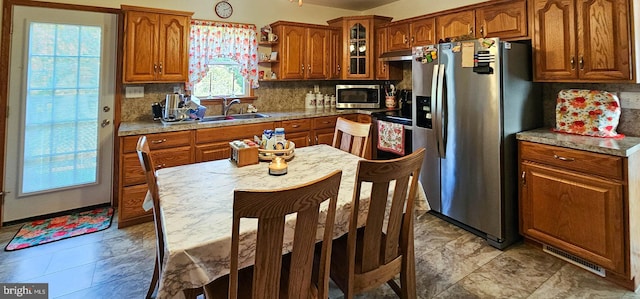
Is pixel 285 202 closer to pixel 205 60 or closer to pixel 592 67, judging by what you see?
pixel 592 67

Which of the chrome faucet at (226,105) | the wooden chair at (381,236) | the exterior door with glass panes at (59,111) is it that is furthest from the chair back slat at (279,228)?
the exterior door with glass panes at (59,111)

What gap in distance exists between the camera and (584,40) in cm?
231

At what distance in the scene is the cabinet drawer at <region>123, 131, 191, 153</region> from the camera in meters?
2.90

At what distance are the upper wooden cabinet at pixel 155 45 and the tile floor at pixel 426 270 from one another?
1539 mm

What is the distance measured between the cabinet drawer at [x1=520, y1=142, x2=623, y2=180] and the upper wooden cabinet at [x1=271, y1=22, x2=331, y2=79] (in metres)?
2.58

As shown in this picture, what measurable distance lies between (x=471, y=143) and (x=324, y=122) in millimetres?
1796

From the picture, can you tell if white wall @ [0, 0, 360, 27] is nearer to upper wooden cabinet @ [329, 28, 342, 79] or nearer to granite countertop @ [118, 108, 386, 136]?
upper wooden cabinet @ [329, 28, 342, 79]

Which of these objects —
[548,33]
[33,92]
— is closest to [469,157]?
[548,33]

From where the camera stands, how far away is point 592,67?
2.29 m

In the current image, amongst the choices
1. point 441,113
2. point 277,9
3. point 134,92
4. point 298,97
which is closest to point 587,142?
point 441,113

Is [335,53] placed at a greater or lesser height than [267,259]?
greater

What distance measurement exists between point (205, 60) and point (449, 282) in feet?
10.9

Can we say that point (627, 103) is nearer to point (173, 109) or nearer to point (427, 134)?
point (427, 134)

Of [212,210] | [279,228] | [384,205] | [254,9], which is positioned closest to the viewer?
[279,228]
